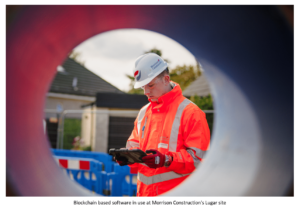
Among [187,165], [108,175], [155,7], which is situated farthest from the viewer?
[108,175]

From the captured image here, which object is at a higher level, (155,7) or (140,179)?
(155,7)

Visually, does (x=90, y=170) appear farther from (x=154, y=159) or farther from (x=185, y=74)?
(x=185, y=74)

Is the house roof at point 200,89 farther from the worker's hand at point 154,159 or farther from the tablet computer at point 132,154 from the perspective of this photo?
the worker's hand at point 154,159

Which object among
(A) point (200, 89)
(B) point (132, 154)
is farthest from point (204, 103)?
(B) point (132, 154)

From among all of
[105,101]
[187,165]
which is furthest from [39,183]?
[105,101]

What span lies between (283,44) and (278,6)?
9.7 inches

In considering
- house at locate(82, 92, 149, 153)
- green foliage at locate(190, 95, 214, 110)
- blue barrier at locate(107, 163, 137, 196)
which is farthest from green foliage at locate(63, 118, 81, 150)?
blue barrier at locate(107, 163, 137, 196)

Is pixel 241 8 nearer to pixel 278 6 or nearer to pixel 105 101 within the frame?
pixel 278 6

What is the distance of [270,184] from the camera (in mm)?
1623

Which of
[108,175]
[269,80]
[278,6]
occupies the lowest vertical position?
[108,175]

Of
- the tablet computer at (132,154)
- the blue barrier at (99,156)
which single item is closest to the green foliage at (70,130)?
the blue barrier at (99,156)

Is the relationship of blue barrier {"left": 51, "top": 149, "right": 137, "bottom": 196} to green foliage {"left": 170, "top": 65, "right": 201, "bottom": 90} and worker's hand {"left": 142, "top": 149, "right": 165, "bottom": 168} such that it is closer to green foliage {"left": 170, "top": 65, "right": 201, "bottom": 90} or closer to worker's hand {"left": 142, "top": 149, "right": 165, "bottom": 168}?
worker's hand {"left": 142, "top": 149, "right": 165, "bottom": 168}

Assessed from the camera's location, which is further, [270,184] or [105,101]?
[105,101]

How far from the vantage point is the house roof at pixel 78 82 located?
16.8 metres
